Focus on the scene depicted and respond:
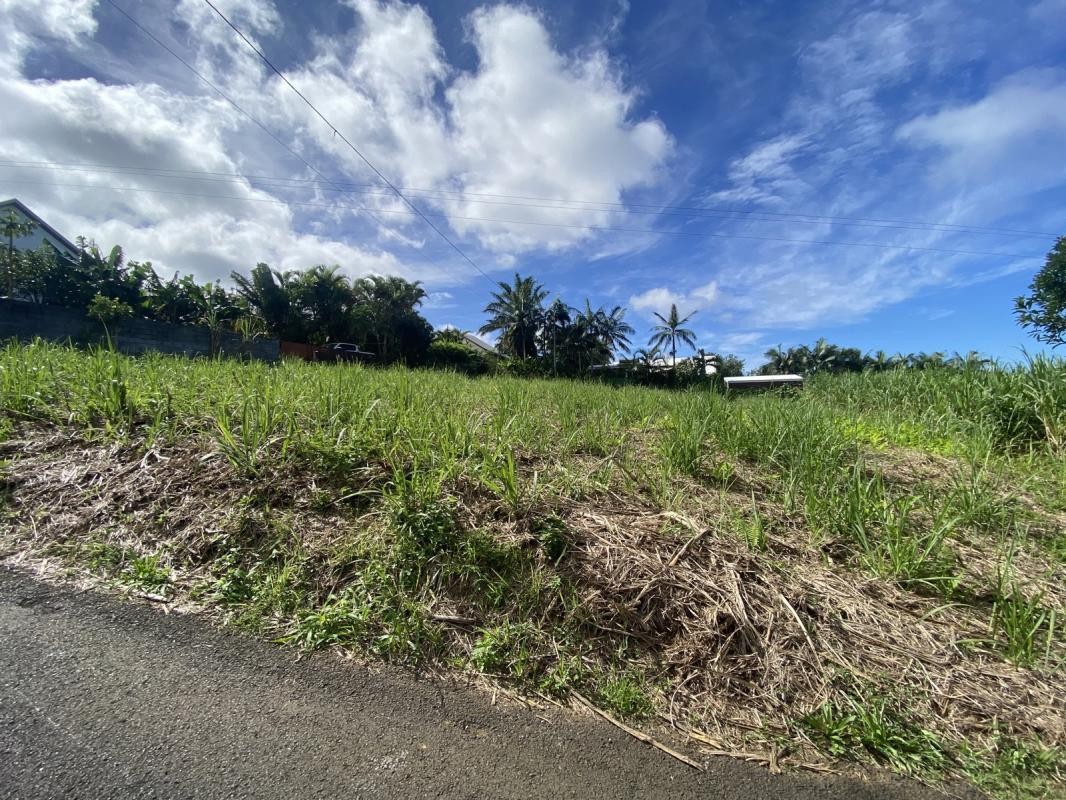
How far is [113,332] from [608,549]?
13.0 meters

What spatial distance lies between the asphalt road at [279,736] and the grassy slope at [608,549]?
13 centimetres

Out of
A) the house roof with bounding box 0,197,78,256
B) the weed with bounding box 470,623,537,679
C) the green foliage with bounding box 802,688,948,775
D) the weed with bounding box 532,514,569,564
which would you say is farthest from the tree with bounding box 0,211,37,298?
the green foliage with bounding box 802,688,948,775

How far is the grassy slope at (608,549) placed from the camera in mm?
1492

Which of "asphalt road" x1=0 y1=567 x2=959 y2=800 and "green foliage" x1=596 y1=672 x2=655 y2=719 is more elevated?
"green foliage" x1=596 y1=672 x2=655 y2=719

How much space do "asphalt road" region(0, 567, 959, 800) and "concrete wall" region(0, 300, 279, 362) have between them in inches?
288

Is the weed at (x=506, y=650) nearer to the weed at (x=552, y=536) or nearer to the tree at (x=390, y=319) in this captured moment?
the weed at (x=552, y=536)

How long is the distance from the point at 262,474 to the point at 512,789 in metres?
2.01

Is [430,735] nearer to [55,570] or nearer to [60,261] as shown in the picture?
[55,570]

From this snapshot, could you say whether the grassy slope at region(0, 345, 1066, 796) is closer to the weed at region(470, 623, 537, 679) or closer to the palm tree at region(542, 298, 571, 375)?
the weed at region(470, 623, 537, 679)

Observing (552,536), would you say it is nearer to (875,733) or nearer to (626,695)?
(626,695)

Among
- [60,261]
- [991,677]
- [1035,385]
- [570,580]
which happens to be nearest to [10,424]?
[570,580]

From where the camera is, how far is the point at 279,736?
4.15 feet

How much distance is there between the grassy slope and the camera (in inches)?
58.7

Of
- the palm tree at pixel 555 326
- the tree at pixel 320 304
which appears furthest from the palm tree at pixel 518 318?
the tree at pixel 320 304
